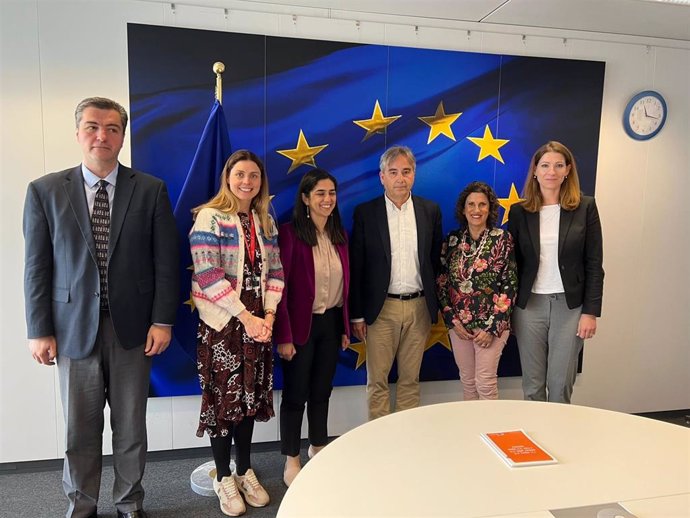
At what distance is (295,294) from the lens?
8.35 feet

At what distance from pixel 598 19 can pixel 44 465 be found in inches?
167

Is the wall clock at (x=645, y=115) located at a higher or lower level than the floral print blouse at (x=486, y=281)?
higher

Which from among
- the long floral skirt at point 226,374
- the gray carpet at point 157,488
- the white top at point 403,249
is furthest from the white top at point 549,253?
the gray carpet at point 157,488

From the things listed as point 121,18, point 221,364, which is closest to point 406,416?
point 221,364

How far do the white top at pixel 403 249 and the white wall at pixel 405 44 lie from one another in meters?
0.88

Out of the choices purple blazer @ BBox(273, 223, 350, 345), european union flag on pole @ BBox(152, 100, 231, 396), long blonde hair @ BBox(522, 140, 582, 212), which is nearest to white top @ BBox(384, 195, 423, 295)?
purple blazer @ BBox(273, 223, 350, 345)

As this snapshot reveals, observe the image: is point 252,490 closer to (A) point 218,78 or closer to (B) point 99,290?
(B) point 99,290

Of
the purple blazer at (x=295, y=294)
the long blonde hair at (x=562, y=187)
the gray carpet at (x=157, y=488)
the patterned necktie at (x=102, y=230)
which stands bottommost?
the gray carpet at (x=157, y=488)

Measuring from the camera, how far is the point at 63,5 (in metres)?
2.70

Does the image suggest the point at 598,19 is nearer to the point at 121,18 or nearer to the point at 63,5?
the point at 121,18

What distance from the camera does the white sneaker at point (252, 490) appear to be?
2512 millimetres

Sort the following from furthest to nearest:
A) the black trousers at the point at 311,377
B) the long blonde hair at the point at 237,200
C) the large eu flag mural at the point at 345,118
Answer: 1. the large eu flag mural at the point at 345,118
2. the black trousers at the point at 311,377
3. the long blonde hair at the point at 237,200

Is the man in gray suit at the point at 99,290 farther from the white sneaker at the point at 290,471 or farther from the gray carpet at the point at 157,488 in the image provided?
the white sneaker at the point at 290,471

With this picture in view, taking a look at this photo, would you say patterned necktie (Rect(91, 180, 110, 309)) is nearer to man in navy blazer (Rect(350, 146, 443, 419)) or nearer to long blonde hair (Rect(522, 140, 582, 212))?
man in navy blazer (Rect(350, 146, 443, 419))
